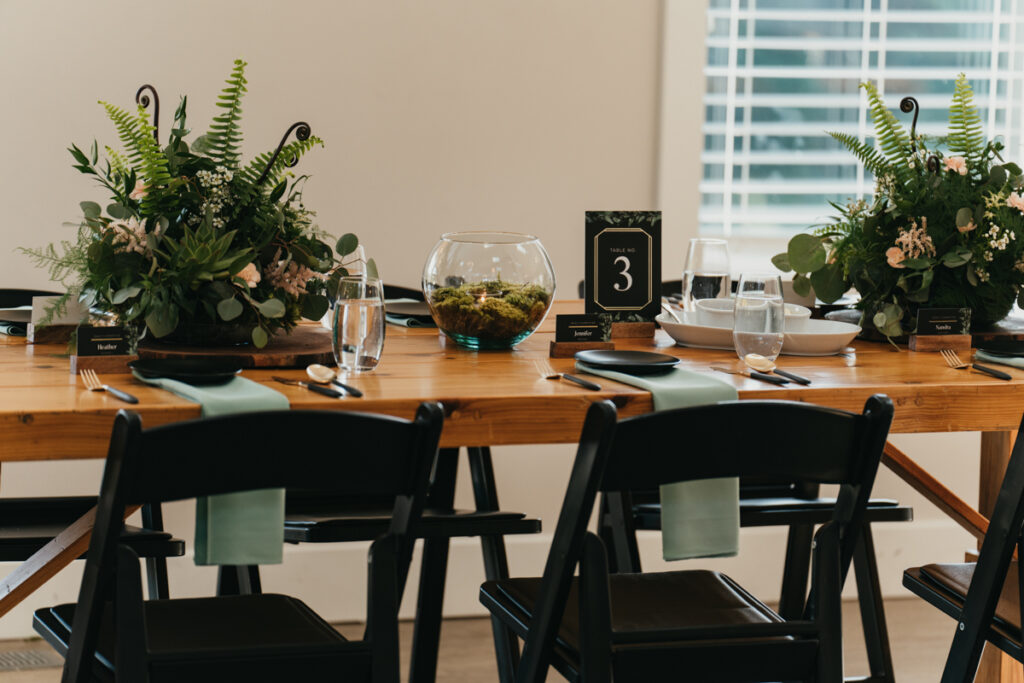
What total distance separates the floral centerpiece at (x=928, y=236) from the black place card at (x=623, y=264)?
323 mm

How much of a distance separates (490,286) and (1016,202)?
3.39 feet

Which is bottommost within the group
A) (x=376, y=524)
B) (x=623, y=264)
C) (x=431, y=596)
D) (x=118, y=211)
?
(x=431, y=596)

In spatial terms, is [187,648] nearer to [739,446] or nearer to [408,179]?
[739,446]

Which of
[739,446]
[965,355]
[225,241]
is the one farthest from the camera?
[965,355]

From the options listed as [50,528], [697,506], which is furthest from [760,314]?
[50,528]

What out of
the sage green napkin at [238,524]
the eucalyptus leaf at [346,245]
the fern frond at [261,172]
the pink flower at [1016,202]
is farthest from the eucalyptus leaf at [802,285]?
the sage green napkin at [238,524]

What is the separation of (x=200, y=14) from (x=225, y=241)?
5.02 feet

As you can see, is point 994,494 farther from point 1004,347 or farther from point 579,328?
point 579,328

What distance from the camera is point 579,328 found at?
2.08 m

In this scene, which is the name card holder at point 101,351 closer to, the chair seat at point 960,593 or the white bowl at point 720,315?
the white bowl at point 720,315

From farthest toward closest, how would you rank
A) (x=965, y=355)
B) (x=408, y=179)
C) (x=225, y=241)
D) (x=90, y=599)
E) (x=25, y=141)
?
(x=408, y=179)
(x=25, y=141)
(x=965, y=355)
(x=225, y=241)
(x=90, y=599)

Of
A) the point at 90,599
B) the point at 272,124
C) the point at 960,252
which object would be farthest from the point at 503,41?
the point at 90,599

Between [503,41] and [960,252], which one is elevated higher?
[503,41]

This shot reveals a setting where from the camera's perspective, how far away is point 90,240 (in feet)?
6.33
